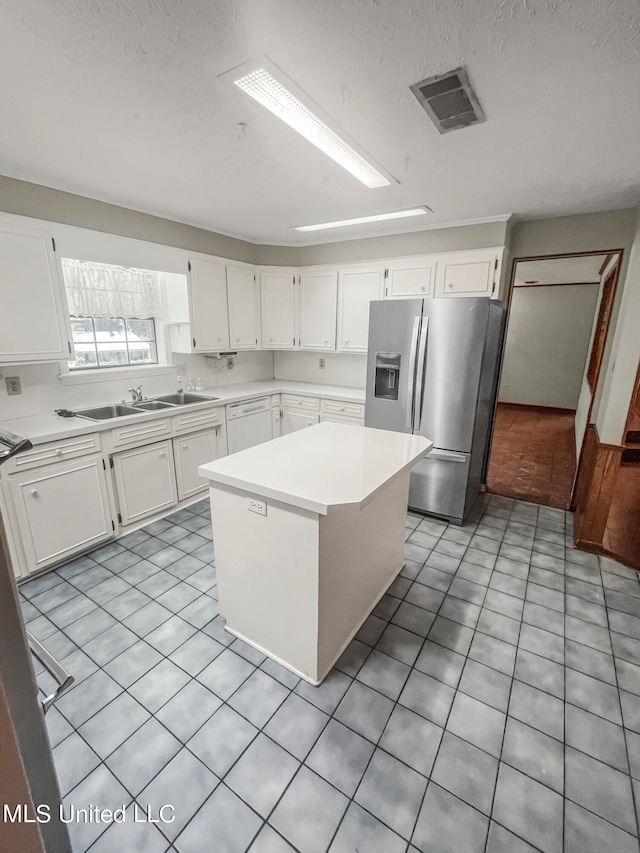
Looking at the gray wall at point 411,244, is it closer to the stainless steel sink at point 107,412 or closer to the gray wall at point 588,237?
the gray wall at point 588,237

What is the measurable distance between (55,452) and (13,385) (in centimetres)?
68

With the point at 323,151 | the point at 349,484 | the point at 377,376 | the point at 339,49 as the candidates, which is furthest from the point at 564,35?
the point at 377,376

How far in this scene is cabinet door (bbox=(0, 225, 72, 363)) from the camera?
229 cm

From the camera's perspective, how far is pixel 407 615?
214cm

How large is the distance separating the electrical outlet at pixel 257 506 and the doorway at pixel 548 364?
11.3 ft

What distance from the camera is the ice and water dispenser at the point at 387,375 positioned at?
316cm

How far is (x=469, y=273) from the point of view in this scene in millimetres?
3291

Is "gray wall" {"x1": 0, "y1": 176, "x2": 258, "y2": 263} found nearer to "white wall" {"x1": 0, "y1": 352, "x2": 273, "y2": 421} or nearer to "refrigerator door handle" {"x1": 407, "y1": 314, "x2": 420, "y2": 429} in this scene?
"white wall" {"x1": 0, "y1": 352, "x2": 273, "y2": 421}

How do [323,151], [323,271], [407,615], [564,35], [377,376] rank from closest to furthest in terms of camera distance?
[564,35]
[323,151]
[407,615]
[377,376]
[323,271]

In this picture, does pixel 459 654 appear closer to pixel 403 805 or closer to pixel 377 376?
pixel 403 805

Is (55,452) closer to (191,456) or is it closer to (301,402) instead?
(191,456)

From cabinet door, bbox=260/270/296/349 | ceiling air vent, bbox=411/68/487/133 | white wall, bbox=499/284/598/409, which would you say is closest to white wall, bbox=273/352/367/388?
cabinet door, bbox=260/270/296/349

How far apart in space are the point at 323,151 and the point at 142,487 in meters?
2.57

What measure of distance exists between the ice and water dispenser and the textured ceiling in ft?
3.85
